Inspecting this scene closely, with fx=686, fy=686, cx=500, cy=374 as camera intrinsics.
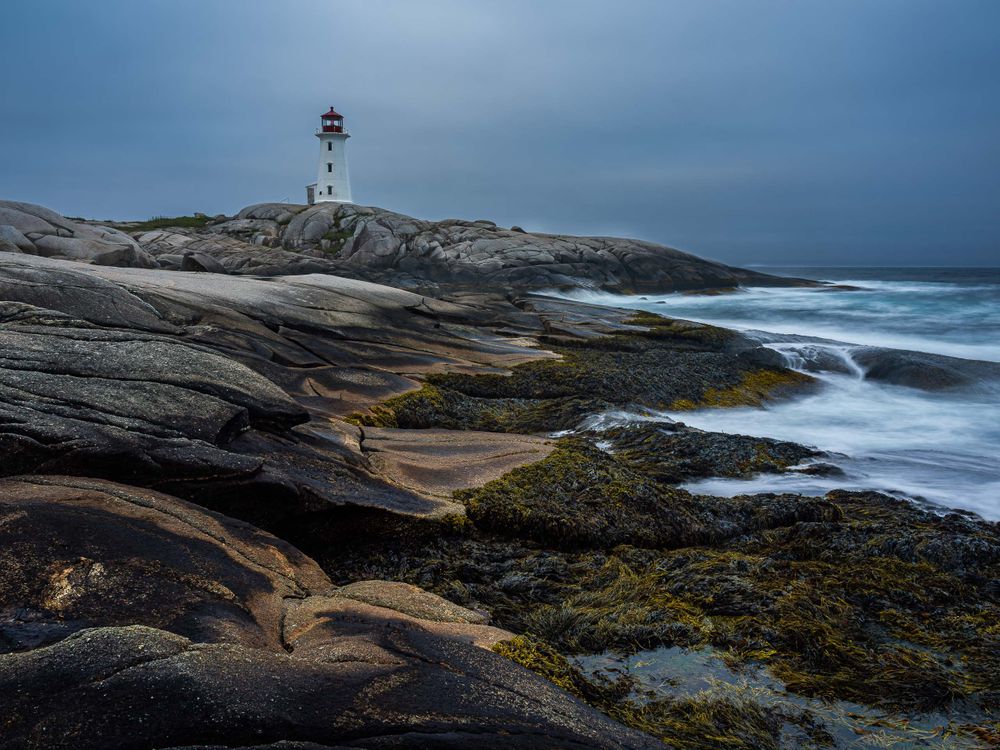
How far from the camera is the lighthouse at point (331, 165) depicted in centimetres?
6700

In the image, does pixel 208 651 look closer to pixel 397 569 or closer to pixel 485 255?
pixel 397 569

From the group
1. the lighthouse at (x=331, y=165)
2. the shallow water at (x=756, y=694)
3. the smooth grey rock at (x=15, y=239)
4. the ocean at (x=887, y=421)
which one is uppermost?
the lighthouse at (x=331, y=165)

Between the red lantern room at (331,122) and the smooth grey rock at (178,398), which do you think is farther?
the red lantern room at (331,122)

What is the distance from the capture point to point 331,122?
67.9 meters

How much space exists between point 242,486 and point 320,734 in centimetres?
342

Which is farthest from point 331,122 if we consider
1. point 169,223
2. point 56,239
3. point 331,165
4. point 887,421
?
point 887,421

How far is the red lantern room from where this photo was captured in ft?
222

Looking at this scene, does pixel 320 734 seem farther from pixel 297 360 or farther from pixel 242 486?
pixel 297 360

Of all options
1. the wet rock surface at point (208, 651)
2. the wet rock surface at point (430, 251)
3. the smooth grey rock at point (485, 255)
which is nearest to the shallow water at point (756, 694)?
the wet rock surface at point (208, 651)

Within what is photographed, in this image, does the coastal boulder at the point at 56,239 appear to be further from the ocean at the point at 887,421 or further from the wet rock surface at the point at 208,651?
the wet rock surface at the point at 208,651

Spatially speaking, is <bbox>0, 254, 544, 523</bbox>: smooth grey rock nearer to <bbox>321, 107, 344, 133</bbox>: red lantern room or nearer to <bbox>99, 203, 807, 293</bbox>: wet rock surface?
<bbox>99, 203, 807, 293</bbox>: wet rock surface

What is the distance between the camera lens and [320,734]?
309cm

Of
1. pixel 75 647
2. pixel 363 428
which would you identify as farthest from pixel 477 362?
pixel 75 647

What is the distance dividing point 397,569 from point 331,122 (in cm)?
6871
